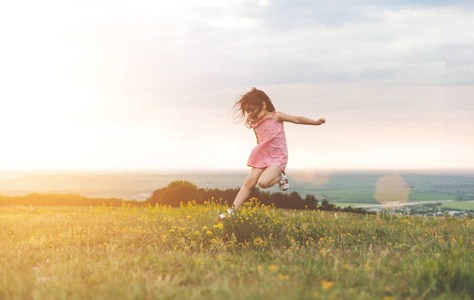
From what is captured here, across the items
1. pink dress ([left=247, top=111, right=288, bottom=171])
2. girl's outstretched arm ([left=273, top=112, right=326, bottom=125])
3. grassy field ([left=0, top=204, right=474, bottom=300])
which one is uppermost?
girl's outstretched arm ([left=273, top=112, right=326, bottom=125])

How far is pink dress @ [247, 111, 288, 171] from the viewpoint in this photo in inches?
279

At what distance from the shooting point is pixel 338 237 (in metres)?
6.06

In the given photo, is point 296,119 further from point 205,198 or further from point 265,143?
point 205,198

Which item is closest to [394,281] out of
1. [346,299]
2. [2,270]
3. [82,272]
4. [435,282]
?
[435,282]

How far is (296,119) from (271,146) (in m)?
0.69

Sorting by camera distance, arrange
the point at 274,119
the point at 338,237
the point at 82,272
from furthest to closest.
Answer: the point at 274,119 < the point at 338,237 < the point at 82,272

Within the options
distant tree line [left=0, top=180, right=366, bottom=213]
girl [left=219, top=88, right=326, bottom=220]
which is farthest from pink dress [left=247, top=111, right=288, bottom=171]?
distant tree line [left=0, top=180, right=366, bottom=213]

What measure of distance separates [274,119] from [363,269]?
3.79 m

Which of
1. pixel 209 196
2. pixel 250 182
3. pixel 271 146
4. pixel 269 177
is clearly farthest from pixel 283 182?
pixel 209 196

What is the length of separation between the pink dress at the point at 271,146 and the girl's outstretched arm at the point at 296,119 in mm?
87

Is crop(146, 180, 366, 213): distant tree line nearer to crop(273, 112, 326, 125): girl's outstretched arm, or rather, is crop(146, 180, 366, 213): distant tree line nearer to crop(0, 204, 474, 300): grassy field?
crop(273, 112, 326, 125): girl's outstretched arm

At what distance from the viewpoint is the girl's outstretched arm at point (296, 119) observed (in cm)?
689

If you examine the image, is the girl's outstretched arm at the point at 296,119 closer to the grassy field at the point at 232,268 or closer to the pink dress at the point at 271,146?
the pink dress at the point at 271,146

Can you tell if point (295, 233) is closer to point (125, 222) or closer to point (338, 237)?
point (338, 237)
